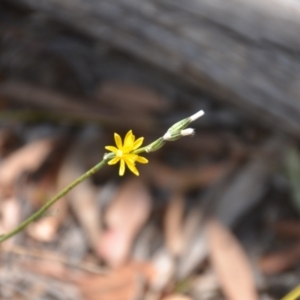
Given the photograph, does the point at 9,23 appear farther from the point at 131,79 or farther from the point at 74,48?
the point at 131,79

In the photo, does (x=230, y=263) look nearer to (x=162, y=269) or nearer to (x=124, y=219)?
(x=162, y=269)

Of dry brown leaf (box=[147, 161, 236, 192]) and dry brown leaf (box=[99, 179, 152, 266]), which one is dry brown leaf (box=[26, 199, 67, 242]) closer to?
dry brown leaf (box=[99, 179, 152, 266])

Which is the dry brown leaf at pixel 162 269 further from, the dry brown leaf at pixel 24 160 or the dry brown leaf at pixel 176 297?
the dry brown leaf at pixel 24 160

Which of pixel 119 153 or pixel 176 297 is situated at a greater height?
pixel 176 297

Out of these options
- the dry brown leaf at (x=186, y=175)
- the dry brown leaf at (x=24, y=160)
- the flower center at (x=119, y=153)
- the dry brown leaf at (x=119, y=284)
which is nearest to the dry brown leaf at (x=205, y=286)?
the dry brown leaf at (x=119, y=284)

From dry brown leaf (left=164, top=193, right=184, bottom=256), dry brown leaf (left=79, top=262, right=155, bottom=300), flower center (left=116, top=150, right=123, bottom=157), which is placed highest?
dry brown leaf (left=164, top=193, right=184, bottom=256)

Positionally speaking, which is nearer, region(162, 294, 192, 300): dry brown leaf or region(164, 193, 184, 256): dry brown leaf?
region(162, 294, 192, 300): dry brown leaf

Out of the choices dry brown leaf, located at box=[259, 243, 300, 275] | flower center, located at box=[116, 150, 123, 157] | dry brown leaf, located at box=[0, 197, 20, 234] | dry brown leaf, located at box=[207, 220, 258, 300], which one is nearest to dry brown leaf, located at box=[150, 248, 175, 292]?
dry brown leaf, located at box=[207, 220, 258, 300]

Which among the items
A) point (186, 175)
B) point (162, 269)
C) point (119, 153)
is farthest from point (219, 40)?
point (119, 153)
